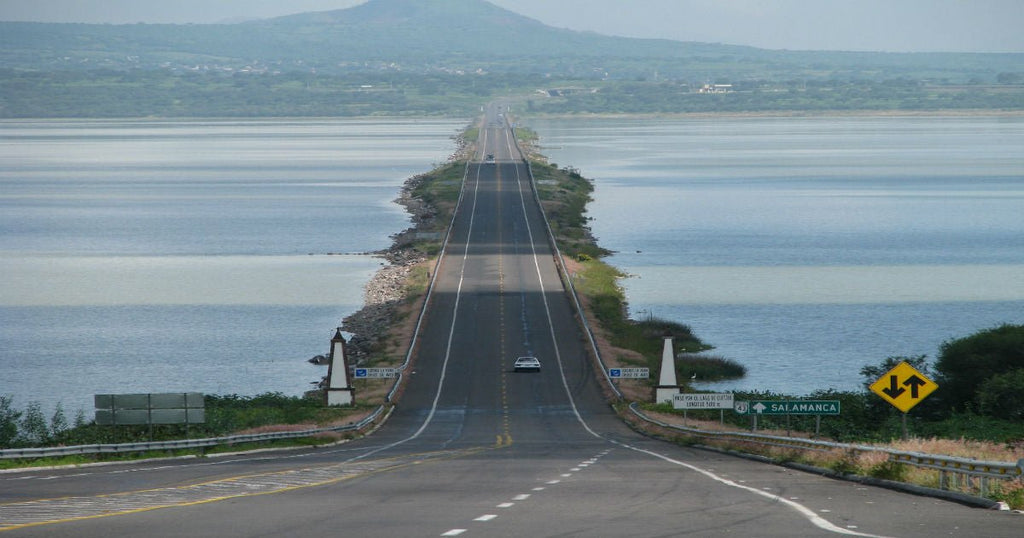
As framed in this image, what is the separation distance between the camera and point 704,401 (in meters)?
48.9

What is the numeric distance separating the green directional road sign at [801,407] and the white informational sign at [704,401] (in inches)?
253

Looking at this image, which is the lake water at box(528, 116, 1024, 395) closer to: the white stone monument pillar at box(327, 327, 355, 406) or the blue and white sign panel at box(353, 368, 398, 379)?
the blue and white sign panel at box(353, 368, 398, 379)

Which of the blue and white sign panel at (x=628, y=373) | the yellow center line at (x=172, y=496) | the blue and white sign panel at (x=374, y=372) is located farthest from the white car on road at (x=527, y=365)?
the yellow center line at (x=172, y=496)

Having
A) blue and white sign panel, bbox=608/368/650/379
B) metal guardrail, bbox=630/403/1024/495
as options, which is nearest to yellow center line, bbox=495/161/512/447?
blue and white sign panel, bbox=608/368/650/379

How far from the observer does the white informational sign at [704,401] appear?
158ft

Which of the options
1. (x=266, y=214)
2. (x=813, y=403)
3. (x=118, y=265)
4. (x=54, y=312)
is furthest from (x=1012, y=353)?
(x=266, y=214)

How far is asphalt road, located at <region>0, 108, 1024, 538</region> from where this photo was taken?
19719mm

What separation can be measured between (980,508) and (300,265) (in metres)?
108

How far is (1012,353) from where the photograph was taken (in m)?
58.8

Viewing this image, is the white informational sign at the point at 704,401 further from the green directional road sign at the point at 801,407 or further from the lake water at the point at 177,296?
the lake water at the point at 177,296

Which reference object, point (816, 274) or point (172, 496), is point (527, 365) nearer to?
point (172, 496)

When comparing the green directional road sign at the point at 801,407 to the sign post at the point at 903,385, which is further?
the green directional road sign at the point at 801,407

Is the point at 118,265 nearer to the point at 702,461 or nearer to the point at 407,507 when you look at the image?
the point at 702,461

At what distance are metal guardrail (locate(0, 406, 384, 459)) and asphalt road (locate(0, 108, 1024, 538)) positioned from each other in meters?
1.73
